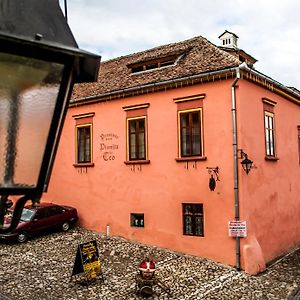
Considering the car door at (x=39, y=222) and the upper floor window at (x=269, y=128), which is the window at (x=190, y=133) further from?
the car door at (x=39, y=222)

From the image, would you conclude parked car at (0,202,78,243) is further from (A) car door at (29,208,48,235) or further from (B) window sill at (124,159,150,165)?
(B) window sill at (124,159,150,165)

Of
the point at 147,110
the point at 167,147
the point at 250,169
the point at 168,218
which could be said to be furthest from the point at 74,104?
the point at 250,169

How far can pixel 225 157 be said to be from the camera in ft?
48.5

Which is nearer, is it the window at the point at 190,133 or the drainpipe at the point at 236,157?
the drainpipe at the point at 236,157

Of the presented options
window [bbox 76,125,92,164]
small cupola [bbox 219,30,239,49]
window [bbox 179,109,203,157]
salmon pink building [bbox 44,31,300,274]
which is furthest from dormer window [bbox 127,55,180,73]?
small cupola [bbox 219,30,239,49]

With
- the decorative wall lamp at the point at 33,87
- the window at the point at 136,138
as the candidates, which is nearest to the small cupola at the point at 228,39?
the window at the point at 136,138

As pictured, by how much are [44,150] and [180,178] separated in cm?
1428

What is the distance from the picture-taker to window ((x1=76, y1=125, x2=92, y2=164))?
1925cm

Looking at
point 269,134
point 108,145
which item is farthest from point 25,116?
point 108,145

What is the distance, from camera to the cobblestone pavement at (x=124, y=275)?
11664 mm

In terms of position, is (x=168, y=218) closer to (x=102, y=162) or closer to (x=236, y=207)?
(x=236, y=207)

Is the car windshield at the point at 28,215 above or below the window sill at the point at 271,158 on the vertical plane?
below

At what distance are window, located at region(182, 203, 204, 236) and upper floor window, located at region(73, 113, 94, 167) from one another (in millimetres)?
5634

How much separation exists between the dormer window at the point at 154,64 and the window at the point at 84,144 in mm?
3535
